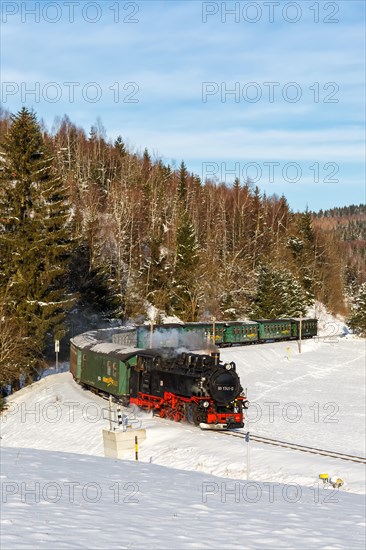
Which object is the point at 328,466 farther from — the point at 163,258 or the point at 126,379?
the point at 163,258

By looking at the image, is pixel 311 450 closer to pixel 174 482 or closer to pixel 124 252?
pixel 174 482

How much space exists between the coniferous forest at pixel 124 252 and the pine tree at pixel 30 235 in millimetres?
70

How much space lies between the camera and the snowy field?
9398 millimetres

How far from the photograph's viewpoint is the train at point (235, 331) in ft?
146

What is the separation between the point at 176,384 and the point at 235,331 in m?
30.9

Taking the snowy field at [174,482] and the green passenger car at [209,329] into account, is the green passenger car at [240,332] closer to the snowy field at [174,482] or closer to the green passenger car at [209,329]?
the green passenger car at [209,329]

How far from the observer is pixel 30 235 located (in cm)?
3684

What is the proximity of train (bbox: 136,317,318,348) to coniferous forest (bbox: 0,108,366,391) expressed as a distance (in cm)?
421

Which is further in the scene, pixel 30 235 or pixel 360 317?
pixel 360 317

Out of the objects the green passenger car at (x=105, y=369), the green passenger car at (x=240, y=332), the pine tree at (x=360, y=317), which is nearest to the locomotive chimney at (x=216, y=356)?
the green passenger car at (x=105, y=369)

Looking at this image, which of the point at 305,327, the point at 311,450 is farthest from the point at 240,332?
the point at 311,450

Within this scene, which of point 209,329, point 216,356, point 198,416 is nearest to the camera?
point 198,416

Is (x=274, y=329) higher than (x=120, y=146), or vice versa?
(x=120, y=146)

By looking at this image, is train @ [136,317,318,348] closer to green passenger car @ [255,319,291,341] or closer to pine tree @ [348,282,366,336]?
green passenger car @ [255,319,291,341]
